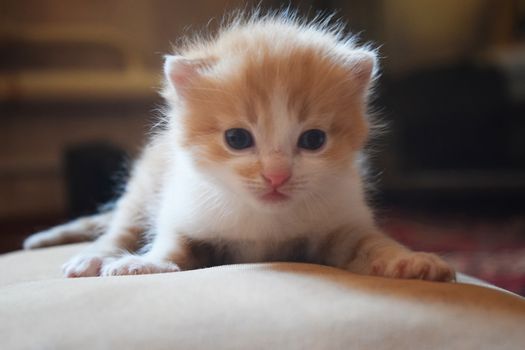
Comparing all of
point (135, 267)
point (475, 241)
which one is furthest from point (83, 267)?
point (475, 241)

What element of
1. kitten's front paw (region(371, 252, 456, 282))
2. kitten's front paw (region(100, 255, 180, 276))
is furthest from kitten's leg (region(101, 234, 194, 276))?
kitten's front paw (region(371, 252, 456, 282))

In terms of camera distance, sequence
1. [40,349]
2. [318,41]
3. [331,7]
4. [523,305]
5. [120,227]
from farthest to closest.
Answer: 1. [331,7]
2. [120,227]
3. [318,41]
4. [523,305]
5. [40,349]

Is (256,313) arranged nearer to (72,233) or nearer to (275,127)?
(275,127)

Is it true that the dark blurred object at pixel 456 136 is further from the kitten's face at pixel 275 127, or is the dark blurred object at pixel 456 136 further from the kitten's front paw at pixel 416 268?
the kitten's front paw at pixel 416 268

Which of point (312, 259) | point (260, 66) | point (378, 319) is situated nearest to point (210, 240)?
point (312, 259)

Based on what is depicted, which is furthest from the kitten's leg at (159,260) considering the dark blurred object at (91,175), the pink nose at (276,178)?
the dark blurred object at (91,175)

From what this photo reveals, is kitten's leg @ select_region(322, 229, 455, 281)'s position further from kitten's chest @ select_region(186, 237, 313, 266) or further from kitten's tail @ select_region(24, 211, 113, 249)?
kitten's tail @ select_region(24, 211, 113, 249)

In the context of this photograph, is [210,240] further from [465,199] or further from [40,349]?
[465,199]
